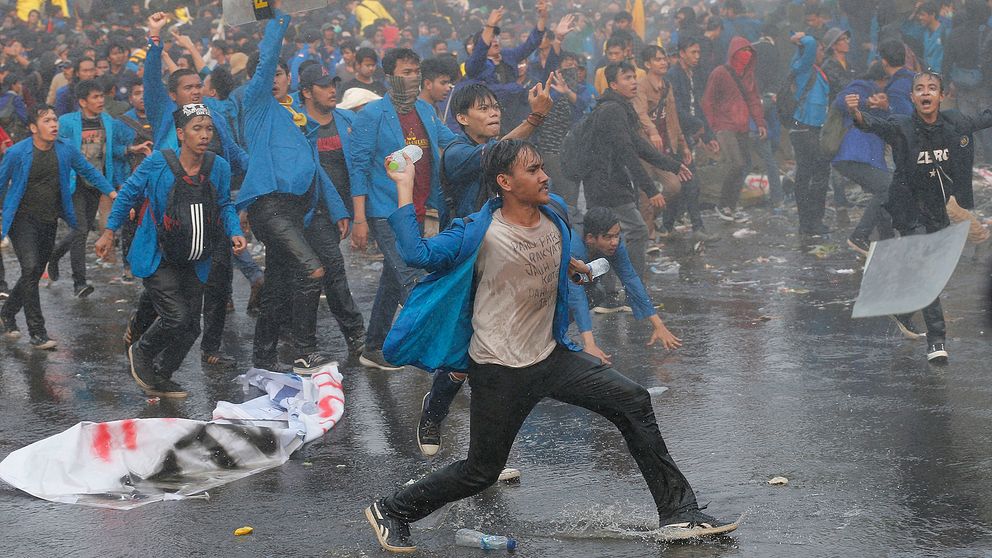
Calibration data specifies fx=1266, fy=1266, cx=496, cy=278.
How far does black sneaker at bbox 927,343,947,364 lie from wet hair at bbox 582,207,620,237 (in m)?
2.07

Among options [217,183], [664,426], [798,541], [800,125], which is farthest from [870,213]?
[798,541]

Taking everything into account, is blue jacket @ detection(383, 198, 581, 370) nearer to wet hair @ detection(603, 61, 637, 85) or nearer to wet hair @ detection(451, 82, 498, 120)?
wet hair @ detection(451, 82, 498, 120)

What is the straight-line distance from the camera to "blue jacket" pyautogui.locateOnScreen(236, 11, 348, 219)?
7.92 metres

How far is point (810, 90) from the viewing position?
1360 centimetres

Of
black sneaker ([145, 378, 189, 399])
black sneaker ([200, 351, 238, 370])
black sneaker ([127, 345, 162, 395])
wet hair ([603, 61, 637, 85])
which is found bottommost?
black sneaker ([200, 351, 238, 370])

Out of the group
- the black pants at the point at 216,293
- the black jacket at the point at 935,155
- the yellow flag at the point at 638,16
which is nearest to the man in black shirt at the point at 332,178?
the black pants at the point at 216,293

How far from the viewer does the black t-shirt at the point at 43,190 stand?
9.58 meters

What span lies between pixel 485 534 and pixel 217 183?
345 cm

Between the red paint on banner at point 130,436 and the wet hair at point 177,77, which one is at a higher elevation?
the wet hair at point 177,77

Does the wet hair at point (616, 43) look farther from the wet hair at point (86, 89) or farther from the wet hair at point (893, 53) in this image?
→ the wet hair at point (86, 89)

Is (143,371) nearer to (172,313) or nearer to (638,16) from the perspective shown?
(172,313)

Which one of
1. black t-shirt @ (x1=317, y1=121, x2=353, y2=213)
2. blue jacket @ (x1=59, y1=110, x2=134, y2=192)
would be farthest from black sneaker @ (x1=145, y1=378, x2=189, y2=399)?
blue jacket @ (x1=59, y1=110, x2=134, y2=192)

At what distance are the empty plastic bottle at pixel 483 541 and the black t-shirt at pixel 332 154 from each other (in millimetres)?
4634

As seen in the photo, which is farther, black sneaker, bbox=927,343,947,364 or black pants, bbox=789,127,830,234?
black pants, bbox=789,127,830,234
